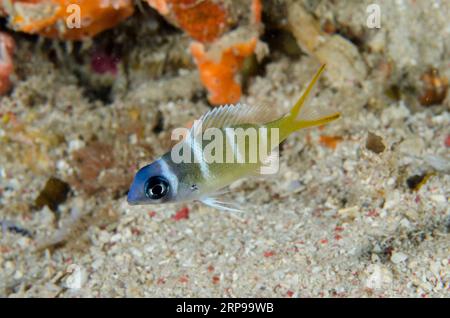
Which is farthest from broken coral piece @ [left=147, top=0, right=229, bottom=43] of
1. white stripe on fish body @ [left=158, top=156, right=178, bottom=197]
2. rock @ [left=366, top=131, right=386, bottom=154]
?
white stripe on fish body @ [left=158, top=156, right=178, bottom=197]

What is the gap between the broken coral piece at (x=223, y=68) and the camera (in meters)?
4.74

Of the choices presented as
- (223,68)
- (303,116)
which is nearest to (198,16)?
(223,68)

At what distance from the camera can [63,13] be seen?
466 centimetres

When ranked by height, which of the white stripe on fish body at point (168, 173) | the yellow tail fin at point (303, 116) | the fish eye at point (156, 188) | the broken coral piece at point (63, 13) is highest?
the broken coral piece at point (63, 13)

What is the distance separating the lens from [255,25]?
15.5ft

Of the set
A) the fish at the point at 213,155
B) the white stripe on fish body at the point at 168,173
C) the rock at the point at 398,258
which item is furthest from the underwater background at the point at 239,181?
the white stripe on fish body at the point at 168,173

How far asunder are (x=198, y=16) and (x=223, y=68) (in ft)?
1.98

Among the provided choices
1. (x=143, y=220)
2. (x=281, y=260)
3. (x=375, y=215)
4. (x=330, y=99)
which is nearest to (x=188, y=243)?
(x=143, y=220)

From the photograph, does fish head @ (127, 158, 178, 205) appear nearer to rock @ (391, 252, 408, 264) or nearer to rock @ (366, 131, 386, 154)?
rock @ (391, 252, 408, 264)

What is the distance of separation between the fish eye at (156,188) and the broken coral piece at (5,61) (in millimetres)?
3649

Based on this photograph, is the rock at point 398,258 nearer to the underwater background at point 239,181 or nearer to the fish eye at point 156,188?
the underwater background at point 239,181

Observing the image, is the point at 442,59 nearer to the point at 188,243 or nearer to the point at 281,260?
the point at 281,260

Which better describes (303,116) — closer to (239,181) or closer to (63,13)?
(239,181)

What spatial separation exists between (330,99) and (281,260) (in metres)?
2.17
